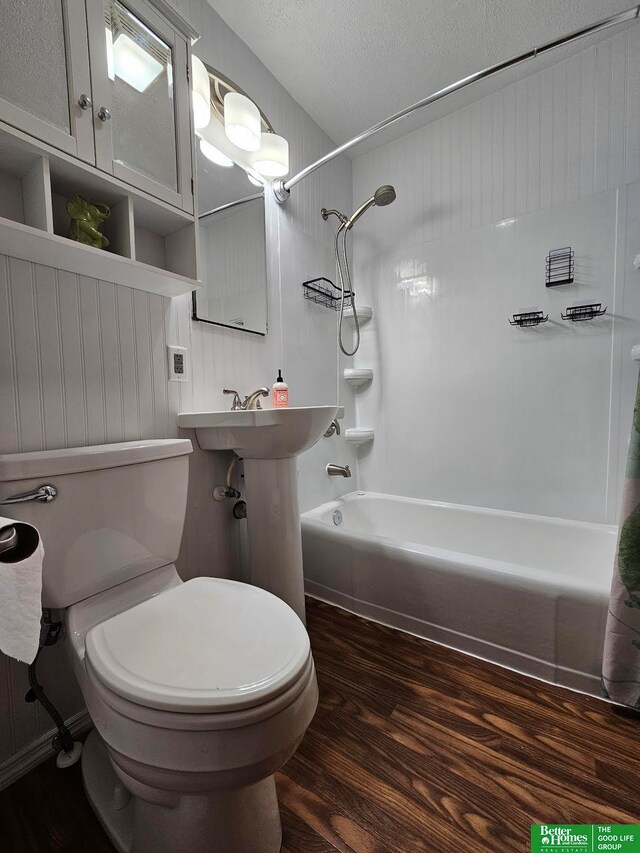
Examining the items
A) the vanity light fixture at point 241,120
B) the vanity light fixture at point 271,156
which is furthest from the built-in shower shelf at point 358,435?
the vanity light fixture at point 241,120

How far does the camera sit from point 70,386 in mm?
1016

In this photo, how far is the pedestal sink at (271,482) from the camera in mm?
1207

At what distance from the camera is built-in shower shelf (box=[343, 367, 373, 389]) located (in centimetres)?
223

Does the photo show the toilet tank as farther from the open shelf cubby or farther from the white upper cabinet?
the white upper cabinet

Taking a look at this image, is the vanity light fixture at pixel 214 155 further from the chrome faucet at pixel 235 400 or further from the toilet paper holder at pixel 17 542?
the toilet paper holder at pixel 17 542

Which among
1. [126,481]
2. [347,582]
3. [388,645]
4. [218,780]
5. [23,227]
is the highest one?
[23,227]

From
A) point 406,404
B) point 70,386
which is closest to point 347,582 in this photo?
point 406,404

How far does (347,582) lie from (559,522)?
1.04 metres

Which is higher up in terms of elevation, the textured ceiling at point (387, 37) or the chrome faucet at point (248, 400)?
the textured ceiling at point (387, 37)

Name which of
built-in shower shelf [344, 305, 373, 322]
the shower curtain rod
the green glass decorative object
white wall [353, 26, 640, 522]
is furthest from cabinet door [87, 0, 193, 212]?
white wall [353, 26, 640, 522]

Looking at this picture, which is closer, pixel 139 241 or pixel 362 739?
pixel 362 739

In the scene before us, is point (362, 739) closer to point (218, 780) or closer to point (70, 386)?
point (218, 780)

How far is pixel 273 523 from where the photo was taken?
4.26 feet

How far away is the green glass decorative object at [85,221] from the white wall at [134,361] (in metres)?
0.12
